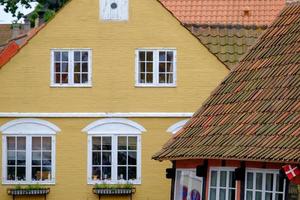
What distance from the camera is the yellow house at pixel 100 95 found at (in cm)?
4122

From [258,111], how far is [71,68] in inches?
506

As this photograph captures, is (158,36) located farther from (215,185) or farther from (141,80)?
(215,185)

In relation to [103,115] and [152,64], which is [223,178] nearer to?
[152,64]

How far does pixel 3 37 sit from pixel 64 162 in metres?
44.9

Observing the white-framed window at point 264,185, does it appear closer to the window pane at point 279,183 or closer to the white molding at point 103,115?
the window pane at point 279,183

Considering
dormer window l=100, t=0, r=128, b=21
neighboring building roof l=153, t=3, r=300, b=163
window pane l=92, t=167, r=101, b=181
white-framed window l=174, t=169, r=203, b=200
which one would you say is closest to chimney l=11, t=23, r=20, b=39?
dormer window l=100, t=0, r=128, b=21

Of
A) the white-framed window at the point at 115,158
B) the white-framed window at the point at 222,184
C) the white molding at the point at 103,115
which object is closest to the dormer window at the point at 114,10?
the white molding at the point at 103,115

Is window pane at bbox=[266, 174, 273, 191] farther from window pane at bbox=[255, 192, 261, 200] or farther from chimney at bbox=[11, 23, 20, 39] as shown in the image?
chimney at bbox=[11, 23, 20, 39]

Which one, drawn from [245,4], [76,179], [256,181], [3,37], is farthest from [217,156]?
[3,37]

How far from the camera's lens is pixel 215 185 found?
30453 millimetres

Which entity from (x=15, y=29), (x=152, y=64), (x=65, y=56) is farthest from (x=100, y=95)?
(x=15, y=29)

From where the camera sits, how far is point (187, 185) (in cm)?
3272

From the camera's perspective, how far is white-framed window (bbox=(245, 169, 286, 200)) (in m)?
27.4

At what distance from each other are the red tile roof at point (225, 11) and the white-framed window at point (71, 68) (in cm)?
881
